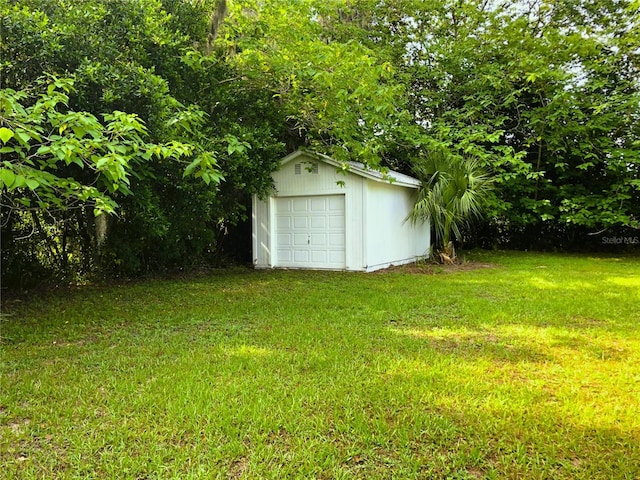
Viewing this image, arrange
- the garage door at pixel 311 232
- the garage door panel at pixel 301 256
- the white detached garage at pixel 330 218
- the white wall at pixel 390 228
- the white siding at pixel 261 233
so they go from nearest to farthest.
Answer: the white detached garage at pixel 330 218
the white wall at pixel 390 228
the garage door at pixel 311 232
the garage door panel at pixel 301 256
the white siding at pixel 261 233

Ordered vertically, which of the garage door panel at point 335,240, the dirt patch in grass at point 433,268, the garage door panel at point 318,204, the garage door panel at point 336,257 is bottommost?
→ the dirt patch in grass at point 433,268

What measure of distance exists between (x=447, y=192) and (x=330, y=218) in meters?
2.77

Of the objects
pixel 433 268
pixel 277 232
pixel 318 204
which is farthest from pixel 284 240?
pixel 433 268

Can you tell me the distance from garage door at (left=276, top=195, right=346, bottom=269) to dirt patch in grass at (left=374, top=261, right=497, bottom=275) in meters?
1.16

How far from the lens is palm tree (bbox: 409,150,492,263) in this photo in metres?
10.0

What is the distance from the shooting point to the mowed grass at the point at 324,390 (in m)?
2.20

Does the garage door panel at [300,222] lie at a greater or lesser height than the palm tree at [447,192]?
lesser

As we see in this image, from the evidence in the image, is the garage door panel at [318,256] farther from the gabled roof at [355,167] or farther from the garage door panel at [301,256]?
the gabled roof at [355,167]

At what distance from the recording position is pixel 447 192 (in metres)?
10.0

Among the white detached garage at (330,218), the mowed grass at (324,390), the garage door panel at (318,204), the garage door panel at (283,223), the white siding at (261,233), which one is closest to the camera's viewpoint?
the mowed grass at (324,390)

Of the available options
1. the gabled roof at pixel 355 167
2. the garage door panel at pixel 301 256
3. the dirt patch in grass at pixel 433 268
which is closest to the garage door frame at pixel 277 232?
the garage door panel at pixel 301 256

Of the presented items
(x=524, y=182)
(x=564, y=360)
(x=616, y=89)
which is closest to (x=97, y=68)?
(x=564, y=360)

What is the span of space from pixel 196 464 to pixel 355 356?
Answer: 183 centimetres

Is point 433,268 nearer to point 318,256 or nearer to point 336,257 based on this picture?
point 336,257
